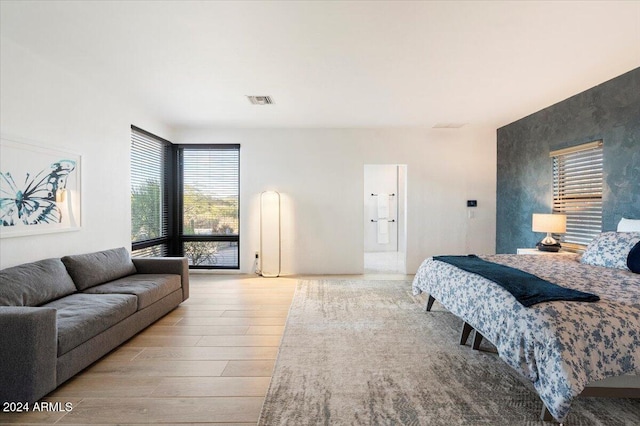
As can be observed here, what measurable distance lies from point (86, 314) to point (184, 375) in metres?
0.88

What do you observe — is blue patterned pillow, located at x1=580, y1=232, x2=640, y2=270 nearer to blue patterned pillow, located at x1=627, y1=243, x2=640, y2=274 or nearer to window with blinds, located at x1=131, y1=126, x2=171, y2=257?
blue patterned pillow, located at x1=627, y1=243, x2=640, y2=274

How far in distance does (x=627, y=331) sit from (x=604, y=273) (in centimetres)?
124

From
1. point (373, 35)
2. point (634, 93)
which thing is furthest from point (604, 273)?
point (373, 35)

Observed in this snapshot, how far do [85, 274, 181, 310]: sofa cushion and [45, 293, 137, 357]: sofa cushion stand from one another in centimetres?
13

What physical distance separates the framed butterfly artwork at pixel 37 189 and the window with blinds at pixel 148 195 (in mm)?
1225

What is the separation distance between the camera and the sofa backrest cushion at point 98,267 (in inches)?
125

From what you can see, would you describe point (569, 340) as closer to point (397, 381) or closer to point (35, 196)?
point (397, 381)

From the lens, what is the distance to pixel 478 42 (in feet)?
9.10

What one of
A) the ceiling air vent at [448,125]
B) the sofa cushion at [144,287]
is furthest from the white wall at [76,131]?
the ceiling air vent at [448,125]

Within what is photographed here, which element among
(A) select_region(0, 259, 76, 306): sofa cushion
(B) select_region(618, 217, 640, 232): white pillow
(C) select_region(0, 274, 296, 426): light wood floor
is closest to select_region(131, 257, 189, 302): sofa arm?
(C) select_region(0, 274, 296, 426): light wood floor

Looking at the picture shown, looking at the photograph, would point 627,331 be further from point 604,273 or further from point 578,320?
point 604,273

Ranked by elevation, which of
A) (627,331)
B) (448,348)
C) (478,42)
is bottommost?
(448,348)

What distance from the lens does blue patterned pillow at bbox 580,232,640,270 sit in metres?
3.03

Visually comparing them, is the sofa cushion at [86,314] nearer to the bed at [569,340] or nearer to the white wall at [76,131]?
the white wall at [76,131]
